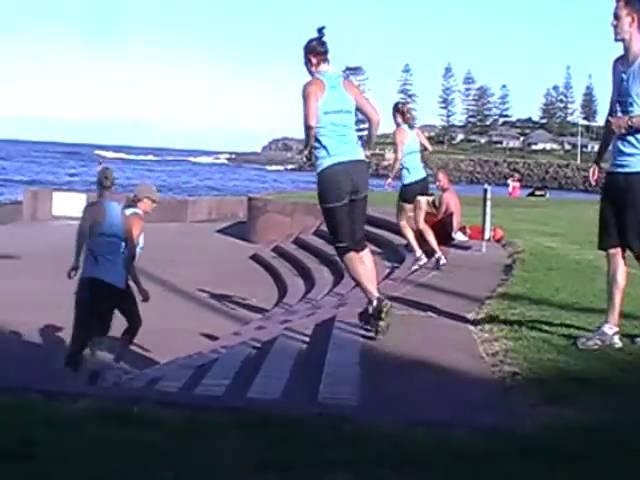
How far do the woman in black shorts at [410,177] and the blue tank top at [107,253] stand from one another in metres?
5.77

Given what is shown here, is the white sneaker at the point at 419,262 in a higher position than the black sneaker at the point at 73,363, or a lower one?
higher

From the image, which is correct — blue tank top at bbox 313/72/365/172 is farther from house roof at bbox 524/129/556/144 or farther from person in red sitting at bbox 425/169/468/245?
house roof at bbox 524/129/556/144

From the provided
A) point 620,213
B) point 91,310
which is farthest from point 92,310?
point 620,213

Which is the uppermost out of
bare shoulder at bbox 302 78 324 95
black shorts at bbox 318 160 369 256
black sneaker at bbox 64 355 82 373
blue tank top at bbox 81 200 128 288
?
bare shoulder at bbox 302 78 324 95

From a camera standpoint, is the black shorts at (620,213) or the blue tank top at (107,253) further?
the blue tank top at (107,253)

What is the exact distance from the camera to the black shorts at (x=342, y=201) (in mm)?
8539

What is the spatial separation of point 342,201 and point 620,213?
5.83 ft

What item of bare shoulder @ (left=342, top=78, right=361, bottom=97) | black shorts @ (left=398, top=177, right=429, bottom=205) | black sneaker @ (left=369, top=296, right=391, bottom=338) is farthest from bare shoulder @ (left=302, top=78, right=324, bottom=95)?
black shorts @ (left=398, top=177, right=429, bottom=205)

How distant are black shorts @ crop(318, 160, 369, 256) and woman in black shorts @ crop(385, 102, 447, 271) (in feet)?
17.7

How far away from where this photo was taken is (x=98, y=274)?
858 cm

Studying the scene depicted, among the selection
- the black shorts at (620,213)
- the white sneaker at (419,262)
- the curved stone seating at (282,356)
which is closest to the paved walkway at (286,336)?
the curved stone seating at (282,356)

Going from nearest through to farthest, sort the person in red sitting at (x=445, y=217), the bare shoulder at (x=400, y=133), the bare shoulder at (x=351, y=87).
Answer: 1. the bare shoulder at (x=351, y=87)
2. the bare shoulder at (x=400, y=133)
3. the person in red sitting at (x=445, y=217)

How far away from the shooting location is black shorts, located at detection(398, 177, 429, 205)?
14211 millimetres

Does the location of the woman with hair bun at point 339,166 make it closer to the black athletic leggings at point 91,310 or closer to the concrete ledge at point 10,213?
the black athletic leggings at point 91,310
